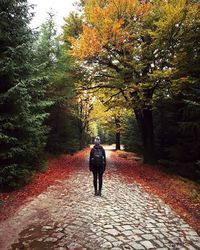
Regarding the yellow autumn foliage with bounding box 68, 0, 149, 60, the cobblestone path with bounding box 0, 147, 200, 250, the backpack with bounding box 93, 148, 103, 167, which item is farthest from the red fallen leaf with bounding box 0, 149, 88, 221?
the yellow autumn foliage with bounding box 68, 0, 149, 60

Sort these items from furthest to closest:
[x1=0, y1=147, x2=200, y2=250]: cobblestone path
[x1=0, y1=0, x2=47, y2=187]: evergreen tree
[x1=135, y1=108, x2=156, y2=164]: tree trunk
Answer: [x1=135, y1=108, x2=156, y2=164]: tree trunk
[x1=0, y1=0, x2=47, y2=187]: evergreen tree
[x1=0, y1=147, x2=200, y2=250]: cobblestone path

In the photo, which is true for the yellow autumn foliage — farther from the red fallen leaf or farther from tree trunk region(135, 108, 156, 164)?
the red fallen leaf

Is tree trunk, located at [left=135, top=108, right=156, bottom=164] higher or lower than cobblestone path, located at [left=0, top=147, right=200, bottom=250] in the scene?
higher

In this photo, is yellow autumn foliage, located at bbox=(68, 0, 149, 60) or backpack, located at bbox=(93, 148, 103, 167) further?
yellow autumn foliage, located at bbox=(68, 0, 149, 60)

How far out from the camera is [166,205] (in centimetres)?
842

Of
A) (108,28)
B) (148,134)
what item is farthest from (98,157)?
(148,134)

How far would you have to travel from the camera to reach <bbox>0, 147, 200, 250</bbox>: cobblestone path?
5.37 meters

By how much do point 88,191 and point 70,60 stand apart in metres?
9.65

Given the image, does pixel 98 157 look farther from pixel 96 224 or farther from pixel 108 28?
pixel 108 28

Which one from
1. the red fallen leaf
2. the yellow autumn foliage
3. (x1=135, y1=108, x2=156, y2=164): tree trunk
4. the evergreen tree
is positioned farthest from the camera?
(x1=135, y1=108, x2=156, y2=164): tree trunk

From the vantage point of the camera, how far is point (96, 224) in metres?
6.39

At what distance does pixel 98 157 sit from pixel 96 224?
319 centimetres

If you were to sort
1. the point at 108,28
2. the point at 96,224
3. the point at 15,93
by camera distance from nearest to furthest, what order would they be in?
the point at 96,224 → the point at 15,93 → the point at 108,28

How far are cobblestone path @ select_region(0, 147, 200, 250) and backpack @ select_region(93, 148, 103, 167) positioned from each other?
Result: 3.74ft
